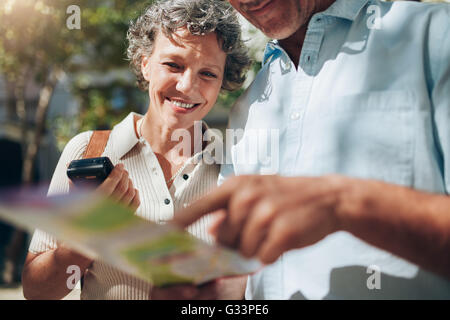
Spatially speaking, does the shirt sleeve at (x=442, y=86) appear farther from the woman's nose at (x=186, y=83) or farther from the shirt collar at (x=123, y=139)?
the shirt collar at (x=123, y=139)

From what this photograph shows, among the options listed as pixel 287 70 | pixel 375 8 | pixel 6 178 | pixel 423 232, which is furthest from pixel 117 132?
pixel 6 178

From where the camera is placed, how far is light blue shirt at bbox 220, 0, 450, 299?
126cm

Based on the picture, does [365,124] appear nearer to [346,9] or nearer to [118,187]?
[346,9]

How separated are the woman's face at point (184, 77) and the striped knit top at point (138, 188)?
0.20 metres

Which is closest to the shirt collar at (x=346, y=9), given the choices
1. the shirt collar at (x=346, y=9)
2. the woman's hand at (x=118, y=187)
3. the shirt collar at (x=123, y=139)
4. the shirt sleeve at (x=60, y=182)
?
the shirt collar at (x=346, y=9)

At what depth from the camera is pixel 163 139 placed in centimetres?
234

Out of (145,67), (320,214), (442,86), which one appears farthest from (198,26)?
(320,214)

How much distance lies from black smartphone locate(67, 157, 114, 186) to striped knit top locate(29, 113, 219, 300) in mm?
336

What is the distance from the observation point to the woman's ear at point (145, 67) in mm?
2516

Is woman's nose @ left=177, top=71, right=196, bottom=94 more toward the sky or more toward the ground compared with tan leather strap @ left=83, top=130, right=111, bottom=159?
more toward the sky

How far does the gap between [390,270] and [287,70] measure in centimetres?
86

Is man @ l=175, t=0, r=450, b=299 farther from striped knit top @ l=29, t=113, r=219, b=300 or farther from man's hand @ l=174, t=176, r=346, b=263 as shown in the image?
striped knit top @ l=29, t=113, r=219, b=300

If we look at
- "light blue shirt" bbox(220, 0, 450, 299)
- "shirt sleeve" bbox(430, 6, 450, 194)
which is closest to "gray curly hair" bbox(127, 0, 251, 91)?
→ "light blue shirt" bbox(220, 0, 450, 299)

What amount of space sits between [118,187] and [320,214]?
106 centimetres
